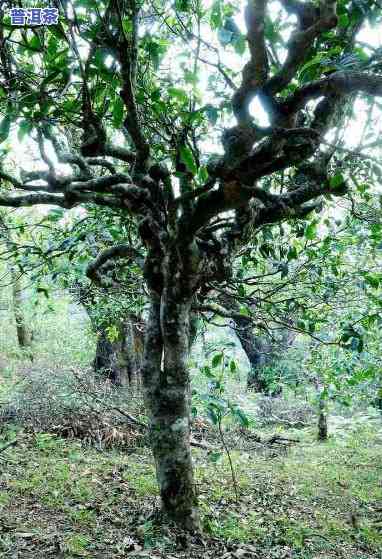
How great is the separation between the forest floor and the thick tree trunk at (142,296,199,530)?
218mm

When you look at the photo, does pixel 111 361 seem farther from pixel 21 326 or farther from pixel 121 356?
pixel 21 326

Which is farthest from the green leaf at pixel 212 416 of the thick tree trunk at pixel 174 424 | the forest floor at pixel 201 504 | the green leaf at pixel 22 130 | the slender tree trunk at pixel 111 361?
the slender tree trunk at pixel 111 361

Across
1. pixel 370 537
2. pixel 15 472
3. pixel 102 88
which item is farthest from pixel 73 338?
pixel 102 88

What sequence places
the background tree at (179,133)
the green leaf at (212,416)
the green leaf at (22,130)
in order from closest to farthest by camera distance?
the background tree at (179,133) < the green leaf at (22,130) < the green leaf at (212,416)

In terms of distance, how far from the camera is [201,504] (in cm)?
470

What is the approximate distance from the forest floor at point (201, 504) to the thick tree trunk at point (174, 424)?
0.22 meters

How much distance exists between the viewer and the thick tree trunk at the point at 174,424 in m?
3.54

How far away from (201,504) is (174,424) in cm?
161

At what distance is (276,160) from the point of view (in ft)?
8.37

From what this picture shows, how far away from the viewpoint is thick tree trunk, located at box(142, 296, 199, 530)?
11.6 feet

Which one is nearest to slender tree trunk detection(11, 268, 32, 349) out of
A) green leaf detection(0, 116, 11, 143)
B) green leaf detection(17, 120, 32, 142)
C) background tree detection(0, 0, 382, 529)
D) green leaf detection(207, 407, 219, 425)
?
background tree detection(0, 0, 382, 529)

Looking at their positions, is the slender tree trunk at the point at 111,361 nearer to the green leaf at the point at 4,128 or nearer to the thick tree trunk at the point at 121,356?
the thick tree trunk at the point at 121,356

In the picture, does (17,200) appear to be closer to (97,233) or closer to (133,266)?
(97,233)

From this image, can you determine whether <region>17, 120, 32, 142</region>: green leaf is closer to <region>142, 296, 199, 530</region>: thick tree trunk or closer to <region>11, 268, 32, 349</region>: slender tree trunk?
<region>142, 296, 199, 530</region>: thick tree trunk
